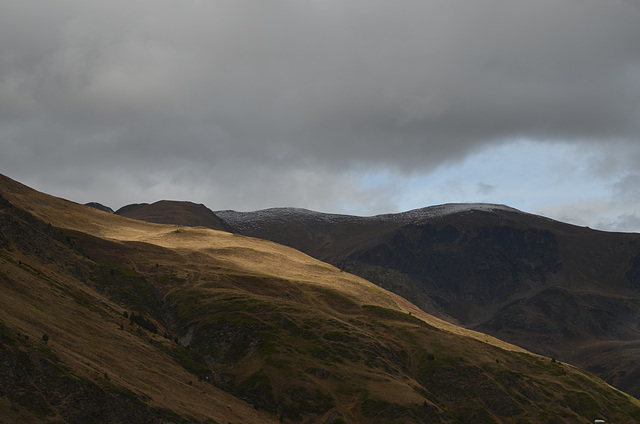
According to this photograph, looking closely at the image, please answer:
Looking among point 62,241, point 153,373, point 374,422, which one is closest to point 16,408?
point 153,373

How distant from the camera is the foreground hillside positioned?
71.1 metres

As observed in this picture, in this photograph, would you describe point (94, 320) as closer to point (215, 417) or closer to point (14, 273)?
point (14, 273)

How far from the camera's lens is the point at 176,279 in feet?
544

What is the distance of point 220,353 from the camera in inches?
4953

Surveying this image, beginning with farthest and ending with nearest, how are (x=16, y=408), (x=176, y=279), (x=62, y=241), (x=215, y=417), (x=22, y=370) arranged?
(x=176, y=279), (x=62, y=241), (x=215, y=417), (x=22, y=370), (x=16, y=408)

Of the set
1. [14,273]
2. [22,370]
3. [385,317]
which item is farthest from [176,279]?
[22,370]

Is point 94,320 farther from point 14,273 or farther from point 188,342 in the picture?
point 188,342

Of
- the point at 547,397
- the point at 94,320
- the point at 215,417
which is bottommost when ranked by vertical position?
the point at 215,417

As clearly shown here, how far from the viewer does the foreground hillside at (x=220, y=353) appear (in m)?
71.1

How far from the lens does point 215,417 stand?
282ft

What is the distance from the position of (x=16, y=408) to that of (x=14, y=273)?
4137 cm

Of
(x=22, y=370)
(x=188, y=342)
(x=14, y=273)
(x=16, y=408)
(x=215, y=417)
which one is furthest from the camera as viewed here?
(x=188, y=342)

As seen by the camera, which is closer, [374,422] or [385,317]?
[374,422]

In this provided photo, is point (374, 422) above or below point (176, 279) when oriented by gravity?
below
